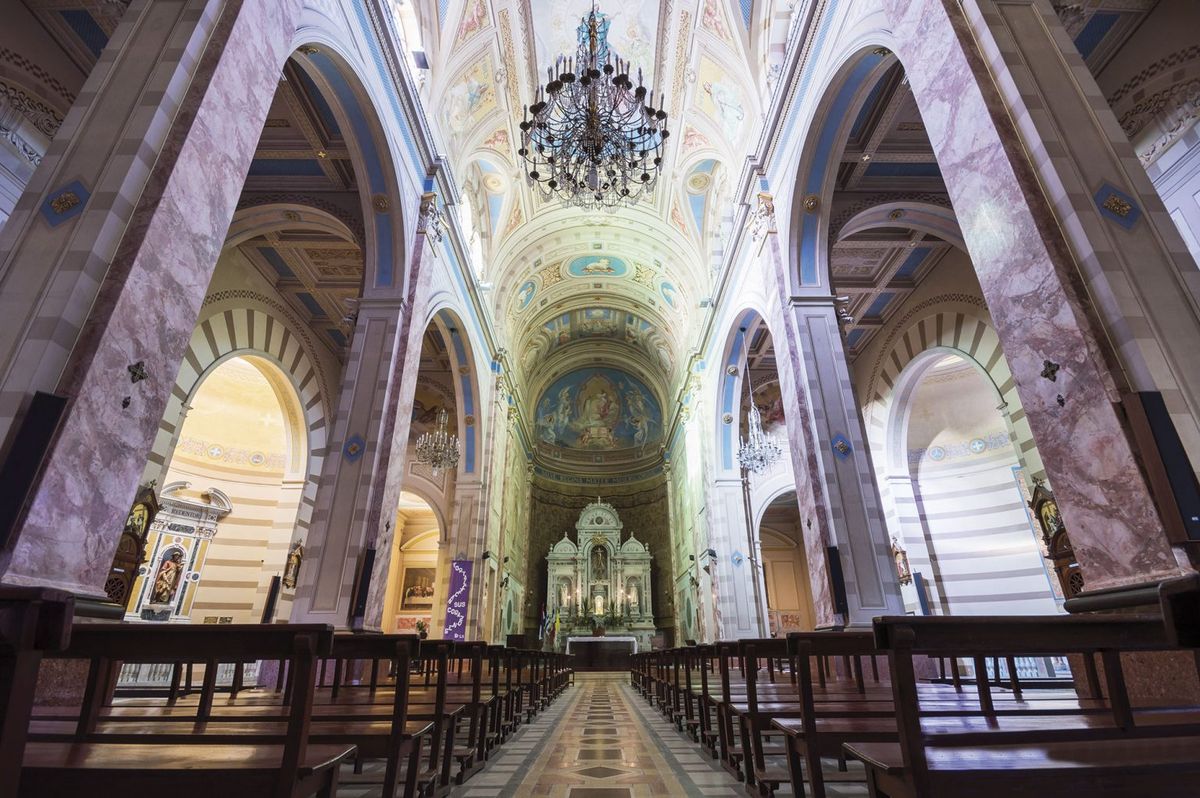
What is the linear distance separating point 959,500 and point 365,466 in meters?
12.7

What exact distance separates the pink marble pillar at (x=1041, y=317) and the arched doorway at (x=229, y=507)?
451 inches

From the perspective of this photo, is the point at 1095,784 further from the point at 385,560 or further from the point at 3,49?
the point at 3,49

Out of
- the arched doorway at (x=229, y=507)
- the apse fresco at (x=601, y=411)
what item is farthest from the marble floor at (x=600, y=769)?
the apse fresco at (x=601, y=411)

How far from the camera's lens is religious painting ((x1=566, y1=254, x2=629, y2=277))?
16109 mm

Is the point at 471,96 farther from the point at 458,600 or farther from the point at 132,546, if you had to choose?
the point at 458,600

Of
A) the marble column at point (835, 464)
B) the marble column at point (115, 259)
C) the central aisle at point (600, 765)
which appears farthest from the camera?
the marble column at point (835, 464)

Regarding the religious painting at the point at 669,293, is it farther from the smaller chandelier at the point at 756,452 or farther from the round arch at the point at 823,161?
the round arch at the point at 823,161

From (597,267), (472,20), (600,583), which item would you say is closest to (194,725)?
(472,20)

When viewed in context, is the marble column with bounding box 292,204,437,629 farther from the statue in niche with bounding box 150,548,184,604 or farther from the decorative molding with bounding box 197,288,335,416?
the statue in niche with bounding box 150,548,184,604

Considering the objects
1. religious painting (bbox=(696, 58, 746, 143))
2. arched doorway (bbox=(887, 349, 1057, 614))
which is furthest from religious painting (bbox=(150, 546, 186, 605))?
arched doorway (bbox=(887, 349, 1057, 614))

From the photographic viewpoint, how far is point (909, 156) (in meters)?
7.66

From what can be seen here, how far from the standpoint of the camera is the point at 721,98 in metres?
9.98

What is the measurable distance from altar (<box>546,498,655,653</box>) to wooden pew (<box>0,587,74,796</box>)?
1849 cm

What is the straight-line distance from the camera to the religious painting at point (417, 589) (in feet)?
60.4
